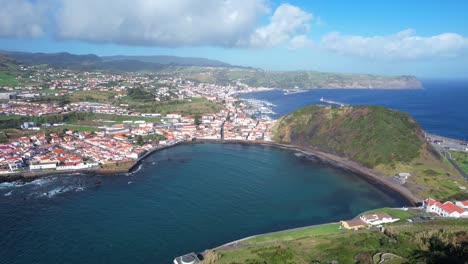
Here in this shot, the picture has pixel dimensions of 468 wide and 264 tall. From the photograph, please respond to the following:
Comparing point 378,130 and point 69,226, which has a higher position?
point 378,130

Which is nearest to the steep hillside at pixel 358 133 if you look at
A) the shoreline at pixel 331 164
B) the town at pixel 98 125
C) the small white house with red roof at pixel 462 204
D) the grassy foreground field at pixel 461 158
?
the shoreline at pixel 331 164

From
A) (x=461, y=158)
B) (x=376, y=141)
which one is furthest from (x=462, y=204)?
(x=461, y=158)

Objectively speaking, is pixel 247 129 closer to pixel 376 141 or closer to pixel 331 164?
pixel 331 164

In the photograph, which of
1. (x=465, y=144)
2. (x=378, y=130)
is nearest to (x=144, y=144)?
(x=378, y=130)

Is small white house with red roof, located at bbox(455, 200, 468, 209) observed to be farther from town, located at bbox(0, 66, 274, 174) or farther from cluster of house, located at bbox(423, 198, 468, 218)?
town, located at bbox(0, 66, 274, 174)

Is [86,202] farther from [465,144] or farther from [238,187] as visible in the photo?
[465,144]

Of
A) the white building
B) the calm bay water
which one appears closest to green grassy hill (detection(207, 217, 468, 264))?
the white building
